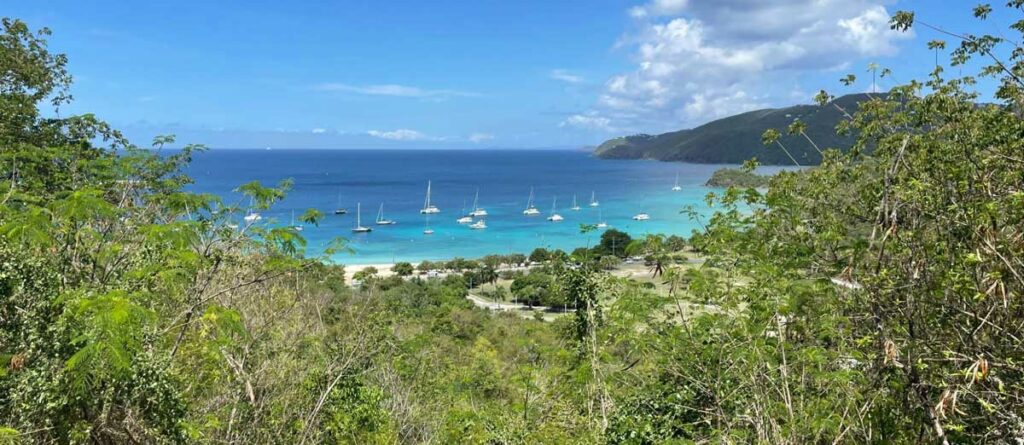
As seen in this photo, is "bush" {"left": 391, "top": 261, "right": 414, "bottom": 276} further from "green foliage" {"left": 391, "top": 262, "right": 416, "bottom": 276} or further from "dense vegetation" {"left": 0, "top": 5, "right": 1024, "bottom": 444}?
"dense vegetation" {"left": 0, "top": 5, "right": 1024, "bottom": 444}

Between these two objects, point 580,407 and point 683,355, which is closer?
point 683,355

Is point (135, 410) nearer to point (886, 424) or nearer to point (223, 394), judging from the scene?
point (223, 394)

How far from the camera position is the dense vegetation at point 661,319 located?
3709 mm

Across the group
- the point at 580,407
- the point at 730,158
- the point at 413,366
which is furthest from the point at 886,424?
the point at 730,158

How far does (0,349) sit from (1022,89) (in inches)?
351

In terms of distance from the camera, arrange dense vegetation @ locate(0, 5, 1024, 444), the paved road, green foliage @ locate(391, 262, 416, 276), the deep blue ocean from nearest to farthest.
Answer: dense vegetation @ locate(0, 5, 1024, 444) → the paved road → green foliage @ locate(391, 262, 416, 276) → the deep blue ocean

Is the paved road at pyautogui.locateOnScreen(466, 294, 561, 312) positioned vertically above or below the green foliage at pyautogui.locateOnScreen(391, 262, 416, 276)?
below

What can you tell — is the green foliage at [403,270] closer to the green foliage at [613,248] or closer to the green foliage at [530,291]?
the green foliage at [530,291]

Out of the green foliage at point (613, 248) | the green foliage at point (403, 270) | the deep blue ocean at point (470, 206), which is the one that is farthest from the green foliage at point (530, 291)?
the green foliage at point (613, 248)

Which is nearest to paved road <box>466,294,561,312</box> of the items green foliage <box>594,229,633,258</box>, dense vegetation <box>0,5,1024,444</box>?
green foliage <box>594,229,633,258</box>

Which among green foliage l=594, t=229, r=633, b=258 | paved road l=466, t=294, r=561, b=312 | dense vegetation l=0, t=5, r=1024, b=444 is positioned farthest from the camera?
paved road l=466, t=294, r=561, b=312

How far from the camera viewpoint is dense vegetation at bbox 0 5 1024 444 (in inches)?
146

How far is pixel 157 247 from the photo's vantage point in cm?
519

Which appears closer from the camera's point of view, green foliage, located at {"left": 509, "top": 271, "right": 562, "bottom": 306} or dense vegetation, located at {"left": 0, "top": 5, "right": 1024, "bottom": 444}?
dense vegetation, located at {"left": 0, "top": 5, "right": 1024, "bottom": 444}
